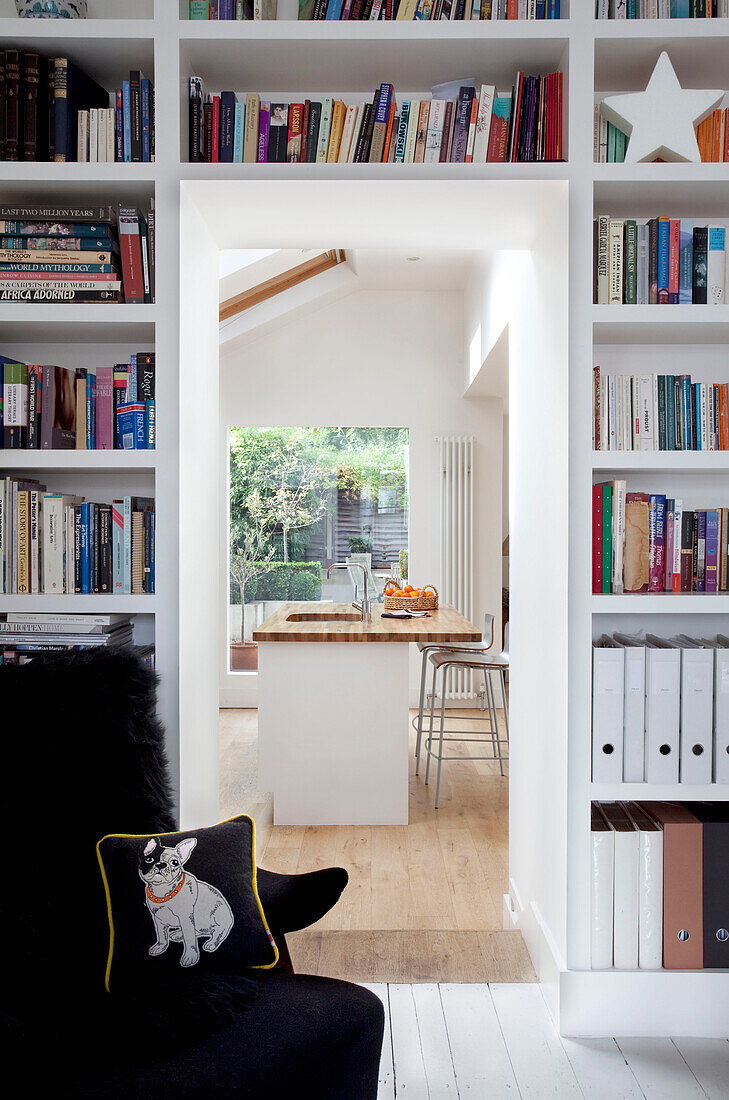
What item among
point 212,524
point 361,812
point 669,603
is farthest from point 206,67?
point 361,812

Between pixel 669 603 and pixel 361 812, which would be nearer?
pixel 669 603

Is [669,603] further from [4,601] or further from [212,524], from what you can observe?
[4,601]

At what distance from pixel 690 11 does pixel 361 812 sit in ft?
10.9

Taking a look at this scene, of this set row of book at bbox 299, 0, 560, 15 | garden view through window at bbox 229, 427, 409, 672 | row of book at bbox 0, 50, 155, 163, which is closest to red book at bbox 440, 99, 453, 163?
Result: row of book at bbox 299, 0, 560, 15

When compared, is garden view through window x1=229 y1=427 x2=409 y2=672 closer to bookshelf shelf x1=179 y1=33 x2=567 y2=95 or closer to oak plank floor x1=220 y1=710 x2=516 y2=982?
oak plank floor x1=220 y1=710 x2=516 y2=982

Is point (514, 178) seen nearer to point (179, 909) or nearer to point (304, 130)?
point (304, 130)

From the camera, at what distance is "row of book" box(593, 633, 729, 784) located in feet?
6.75

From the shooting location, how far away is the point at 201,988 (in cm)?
142

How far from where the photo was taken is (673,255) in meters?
2.09

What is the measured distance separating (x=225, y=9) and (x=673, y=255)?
132cm

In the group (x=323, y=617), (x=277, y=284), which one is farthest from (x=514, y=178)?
(x=277, y=284)

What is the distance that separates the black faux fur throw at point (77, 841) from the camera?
1374 millimetres

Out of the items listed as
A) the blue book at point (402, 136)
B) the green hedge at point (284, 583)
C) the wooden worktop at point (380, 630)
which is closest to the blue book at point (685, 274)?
the blue book at point (402, 136)

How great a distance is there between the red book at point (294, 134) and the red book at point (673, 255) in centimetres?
98
